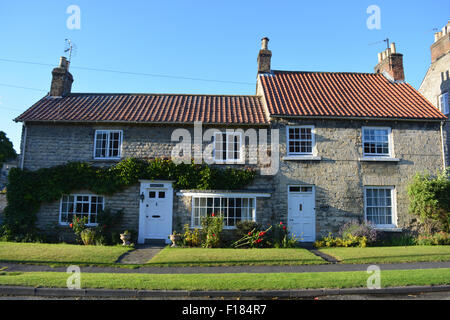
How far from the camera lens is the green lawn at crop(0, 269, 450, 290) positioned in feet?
23.3

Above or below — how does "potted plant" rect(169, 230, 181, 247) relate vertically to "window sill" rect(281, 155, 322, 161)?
below

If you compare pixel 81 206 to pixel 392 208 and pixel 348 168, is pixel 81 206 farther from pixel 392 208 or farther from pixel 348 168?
pixel 392 208

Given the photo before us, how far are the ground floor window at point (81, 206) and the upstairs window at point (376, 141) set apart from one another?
486 inches

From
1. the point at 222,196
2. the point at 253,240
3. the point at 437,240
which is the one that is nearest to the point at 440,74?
the point at 437,240

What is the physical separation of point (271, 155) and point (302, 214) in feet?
9.62

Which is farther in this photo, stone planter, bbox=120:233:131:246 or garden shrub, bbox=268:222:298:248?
stone planter, bbox=120:233:131:246

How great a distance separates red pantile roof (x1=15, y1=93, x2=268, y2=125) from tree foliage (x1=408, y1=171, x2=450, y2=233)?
23.7 feet

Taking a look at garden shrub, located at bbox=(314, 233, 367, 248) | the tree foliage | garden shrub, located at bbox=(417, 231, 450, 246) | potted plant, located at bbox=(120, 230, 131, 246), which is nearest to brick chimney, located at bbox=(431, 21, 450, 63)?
the tree foliage

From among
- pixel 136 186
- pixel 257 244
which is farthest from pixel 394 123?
pixel 136 186

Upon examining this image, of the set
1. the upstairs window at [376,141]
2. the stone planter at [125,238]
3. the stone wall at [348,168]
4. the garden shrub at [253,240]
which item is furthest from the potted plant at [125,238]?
the upstairs window at [376,141]

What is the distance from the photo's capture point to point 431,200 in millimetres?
13758

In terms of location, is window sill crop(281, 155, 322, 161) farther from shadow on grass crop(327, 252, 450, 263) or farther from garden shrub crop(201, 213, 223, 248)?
shadow on grass crop(327, 252, 450, 263)
